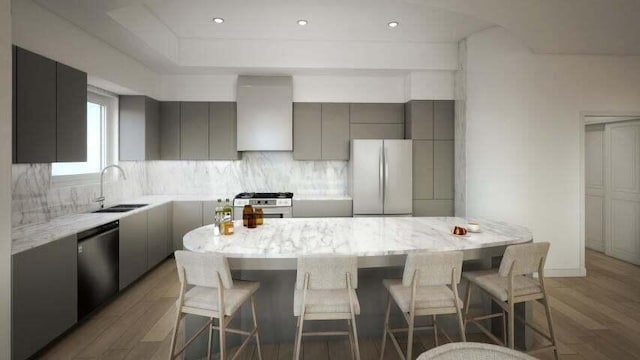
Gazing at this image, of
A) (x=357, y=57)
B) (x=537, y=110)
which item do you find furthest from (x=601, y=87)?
(x=357, y=57)

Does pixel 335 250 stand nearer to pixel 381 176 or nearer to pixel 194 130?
pixel 381 176

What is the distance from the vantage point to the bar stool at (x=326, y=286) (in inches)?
74.9

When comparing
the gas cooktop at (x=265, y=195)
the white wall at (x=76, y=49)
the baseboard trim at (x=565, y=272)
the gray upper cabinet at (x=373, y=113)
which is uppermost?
the white wall at (x=76, y=49)

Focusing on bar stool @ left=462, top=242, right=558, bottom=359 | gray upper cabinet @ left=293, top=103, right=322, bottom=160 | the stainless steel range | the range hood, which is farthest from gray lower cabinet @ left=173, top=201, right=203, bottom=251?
bar stool @ left=462, top=242, right=558, bottom=359

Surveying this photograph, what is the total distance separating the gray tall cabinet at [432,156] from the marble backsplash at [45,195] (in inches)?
161

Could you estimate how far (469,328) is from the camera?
9.13 ft

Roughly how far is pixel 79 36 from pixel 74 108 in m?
0.75

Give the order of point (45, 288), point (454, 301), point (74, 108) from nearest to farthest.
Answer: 1. point (454, 301)
2. point (45, 288)
3. point (74, 108)

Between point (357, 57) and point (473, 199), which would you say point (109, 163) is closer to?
point (357, 57)

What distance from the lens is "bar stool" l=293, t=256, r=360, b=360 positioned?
1901 millimetres

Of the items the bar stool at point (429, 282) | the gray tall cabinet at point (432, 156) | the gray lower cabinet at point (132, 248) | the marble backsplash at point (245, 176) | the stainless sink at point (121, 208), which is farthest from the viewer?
the marble backsplash at point (245, 176)

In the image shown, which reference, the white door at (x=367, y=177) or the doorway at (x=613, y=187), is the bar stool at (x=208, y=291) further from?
the doorway at (x=613, y=187)

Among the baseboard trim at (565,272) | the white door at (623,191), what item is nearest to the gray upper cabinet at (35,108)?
the baseboard trim at (565,272)

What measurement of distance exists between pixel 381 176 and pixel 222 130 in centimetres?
239
